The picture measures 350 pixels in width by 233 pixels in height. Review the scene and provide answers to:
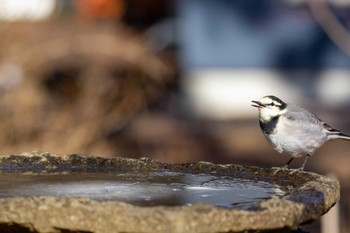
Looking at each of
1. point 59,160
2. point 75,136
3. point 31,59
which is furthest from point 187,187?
point 31,59

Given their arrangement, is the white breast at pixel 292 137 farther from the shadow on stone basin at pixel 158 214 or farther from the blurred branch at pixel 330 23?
the blurred branch at pixel 330 23

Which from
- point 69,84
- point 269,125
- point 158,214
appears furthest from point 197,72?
point 158,214

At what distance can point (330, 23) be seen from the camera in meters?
11.1

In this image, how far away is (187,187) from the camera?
369 centimetres

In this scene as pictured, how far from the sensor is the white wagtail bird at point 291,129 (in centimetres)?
487

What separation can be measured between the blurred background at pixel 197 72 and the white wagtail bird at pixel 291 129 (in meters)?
3.61

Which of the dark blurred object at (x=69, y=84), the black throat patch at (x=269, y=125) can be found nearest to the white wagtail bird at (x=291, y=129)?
the black throat patch at (x=269, y=125)

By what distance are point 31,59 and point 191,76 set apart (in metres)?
3.48

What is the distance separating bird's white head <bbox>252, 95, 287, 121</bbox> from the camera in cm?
497

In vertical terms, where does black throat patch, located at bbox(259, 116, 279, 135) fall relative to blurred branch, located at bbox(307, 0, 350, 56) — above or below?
below

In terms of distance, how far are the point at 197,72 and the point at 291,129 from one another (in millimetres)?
6727

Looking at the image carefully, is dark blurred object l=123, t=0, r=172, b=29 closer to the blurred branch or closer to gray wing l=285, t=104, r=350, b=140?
the blurred branch

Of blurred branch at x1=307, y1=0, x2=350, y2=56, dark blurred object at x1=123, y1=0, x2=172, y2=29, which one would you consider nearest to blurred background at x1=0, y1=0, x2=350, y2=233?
blurred branch at x1=307, y1=0, x2=350, y2=56

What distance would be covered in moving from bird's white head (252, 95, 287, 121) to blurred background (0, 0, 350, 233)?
3.57 m
